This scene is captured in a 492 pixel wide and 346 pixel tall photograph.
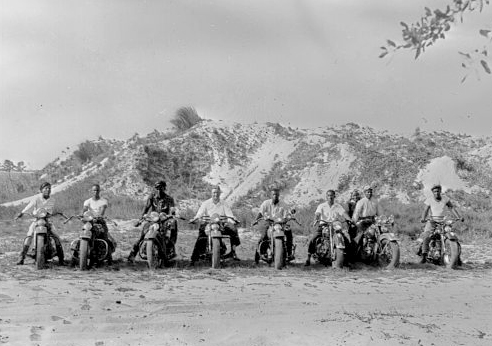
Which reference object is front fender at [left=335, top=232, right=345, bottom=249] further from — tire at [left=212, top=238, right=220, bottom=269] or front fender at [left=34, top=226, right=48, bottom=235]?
front fender at [left=34, top=226, right=48, bottom=235]

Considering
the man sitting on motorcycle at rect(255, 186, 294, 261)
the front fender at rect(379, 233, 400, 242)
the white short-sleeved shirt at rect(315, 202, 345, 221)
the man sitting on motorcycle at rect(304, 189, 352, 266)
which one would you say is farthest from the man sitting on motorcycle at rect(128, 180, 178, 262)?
the front fender at rect(379, 233, 400, 242)

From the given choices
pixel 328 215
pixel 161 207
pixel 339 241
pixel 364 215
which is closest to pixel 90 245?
pixel 161 207

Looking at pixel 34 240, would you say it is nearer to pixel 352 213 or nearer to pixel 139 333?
pixel 139 333

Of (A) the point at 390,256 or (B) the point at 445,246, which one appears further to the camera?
(B) the point at 445,246

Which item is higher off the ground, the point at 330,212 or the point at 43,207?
the point at 330,212

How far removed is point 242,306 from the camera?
24.9ft

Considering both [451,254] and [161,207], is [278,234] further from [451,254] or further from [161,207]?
[451,254]

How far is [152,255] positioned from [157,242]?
0.80 ft

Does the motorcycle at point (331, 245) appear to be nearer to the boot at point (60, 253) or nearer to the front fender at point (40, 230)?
the boot at point (60, 253)

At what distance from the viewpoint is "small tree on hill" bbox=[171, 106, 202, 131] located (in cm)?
4241

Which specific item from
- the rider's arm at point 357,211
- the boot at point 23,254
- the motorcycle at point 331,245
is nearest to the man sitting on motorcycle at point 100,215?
the boot at point 23,254

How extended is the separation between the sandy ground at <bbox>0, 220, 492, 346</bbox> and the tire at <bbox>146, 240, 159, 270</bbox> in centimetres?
18

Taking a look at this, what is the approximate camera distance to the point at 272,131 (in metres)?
39.3

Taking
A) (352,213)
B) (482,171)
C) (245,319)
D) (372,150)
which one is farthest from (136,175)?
(245,319)
